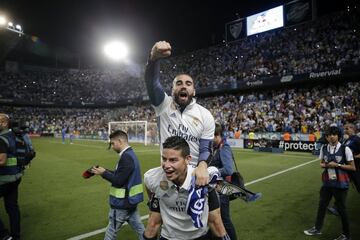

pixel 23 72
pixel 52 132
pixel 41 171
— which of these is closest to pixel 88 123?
pixel 52 132

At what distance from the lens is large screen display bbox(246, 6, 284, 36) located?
34.7m

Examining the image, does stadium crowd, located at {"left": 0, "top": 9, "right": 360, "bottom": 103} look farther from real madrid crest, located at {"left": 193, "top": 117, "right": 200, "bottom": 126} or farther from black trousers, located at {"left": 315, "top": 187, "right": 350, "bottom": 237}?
real madrid crest, located at {"left": 193, "top": 117, "right": 200, "bottom": 126}

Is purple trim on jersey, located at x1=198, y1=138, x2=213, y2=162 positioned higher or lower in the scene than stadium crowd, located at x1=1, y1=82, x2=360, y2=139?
lower

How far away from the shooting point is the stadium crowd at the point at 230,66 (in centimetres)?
3014

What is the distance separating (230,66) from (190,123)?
39.8m

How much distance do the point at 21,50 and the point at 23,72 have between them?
5575mm

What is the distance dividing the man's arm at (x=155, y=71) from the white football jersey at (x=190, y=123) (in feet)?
0.40

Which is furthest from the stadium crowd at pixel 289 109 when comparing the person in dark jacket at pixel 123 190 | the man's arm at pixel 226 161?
the man's arm at pixel 226 161

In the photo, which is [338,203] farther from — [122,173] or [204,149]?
[122,173]

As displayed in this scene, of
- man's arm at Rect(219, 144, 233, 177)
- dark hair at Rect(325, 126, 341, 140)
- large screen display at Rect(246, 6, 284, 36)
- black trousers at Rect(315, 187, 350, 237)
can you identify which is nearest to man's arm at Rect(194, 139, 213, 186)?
man's arm at Rect(219, 144, 233, 177)

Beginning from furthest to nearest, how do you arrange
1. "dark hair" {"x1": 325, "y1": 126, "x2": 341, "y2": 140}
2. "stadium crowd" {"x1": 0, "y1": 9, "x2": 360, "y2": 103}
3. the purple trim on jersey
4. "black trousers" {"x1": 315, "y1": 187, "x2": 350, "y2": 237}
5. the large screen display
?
the large screen display
"stadium crowd" {"x1": 0, "y1": 9, "x2": 360, "y2": 103}
"dark hair" {"x1": 325, "y1": 126, "x2": 341, "y2": 140}
"black trousers" {"x1": 315, "y1": 187, "x2": 350, "y2": 237}
the purple trim on jersey

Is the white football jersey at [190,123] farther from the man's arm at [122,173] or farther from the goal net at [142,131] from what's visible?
the goal net at [142,131]

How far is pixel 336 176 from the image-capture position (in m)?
5.58

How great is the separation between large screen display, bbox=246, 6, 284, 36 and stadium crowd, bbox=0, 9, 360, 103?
2158 mm
